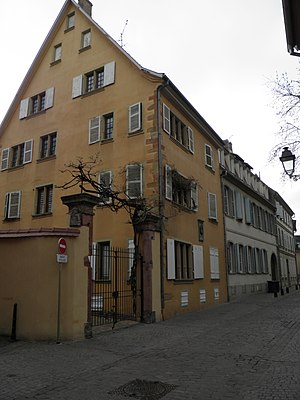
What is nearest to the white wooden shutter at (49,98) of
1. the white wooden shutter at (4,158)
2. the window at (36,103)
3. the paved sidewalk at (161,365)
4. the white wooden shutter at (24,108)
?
the window at (36,103)

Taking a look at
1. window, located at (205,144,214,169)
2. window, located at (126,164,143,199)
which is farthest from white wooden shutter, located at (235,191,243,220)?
window, located at (126,164,143,199)

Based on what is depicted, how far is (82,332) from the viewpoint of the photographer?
1033 centimetres

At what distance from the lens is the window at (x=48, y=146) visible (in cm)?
2025

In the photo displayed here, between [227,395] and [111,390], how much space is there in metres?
1.70

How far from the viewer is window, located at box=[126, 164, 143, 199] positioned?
15781mm

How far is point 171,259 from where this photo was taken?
1549 cm

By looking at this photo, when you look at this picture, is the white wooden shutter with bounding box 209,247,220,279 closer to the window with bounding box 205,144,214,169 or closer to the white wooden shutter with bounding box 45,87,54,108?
the window with bounding box 205,144,214,169

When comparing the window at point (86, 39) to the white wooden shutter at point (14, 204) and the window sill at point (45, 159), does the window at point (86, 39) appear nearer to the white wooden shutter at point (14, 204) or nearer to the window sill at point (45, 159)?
the window sill at point (45, 159)

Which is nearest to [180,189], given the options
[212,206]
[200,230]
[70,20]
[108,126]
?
[200,230]

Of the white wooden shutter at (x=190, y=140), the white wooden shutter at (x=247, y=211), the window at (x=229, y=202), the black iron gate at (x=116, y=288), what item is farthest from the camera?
the white wooden shutter at (x=247, y=211)

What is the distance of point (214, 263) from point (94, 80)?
10.8m

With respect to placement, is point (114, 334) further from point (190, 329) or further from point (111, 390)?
point (111, 390)

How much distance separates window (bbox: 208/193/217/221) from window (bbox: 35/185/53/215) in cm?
800

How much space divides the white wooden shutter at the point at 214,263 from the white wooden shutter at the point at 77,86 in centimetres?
1015
